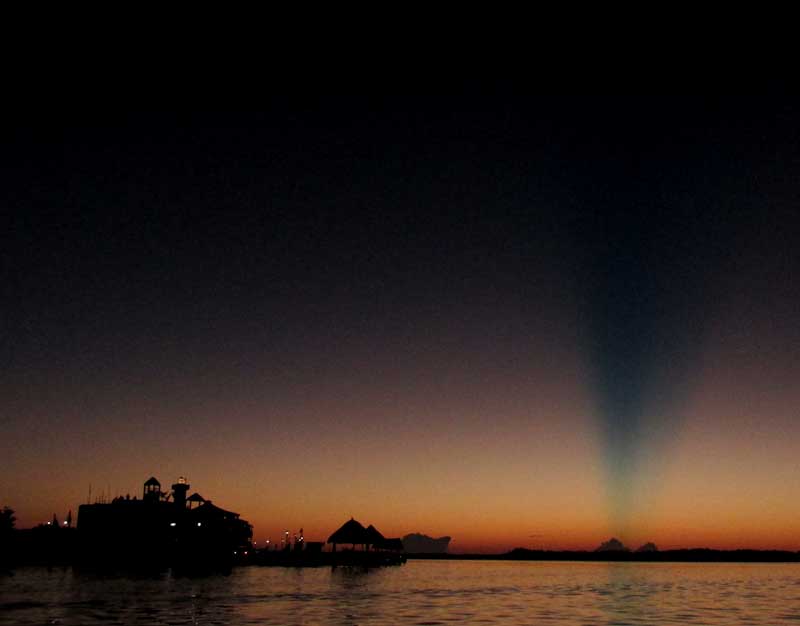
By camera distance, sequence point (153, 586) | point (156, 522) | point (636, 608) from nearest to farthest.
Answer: point (636, 608) < point (153, 586) < point (156, 522)

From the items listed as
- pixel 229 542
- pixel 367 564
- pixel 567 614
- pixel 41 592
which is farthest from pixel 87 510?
pixel 567 614

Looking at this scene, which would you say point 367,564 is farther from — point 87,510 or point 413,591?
point 413,591

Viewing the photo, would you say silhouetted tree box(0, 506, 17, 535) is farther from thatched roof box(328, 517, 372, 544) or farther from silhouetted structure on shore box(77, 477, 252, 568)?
thatched roof box(328, 517, 372, 544)

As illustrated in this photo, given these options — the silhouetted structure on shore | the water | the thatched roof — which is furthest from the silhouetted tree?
the thatched roof

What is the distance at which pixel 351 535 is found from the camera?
8681 cm

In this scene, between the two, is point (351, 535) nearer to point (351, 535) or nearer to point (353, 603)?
point (351, 535)

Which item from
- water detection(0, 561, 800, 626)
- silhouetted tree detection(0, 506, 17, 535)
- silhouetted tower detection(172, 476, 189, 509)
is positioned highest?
silhouetted tower detection(172, 476, 189, 509)

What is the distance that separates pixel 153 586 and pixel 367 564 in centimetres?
4531

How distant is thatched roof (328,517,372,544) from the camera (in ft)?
284

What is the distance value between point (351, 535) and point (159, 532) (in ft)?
69.0

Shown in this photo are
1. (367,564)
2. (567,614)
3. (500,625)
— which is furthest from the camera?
(367,564)

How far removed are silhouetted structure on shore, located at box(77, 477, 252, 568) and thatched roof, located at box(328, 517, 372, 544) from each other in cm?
1063

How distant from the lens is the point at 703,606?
47906mm

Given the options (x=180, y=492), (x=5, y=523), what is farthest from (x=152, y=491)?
(x=5, y=523)
